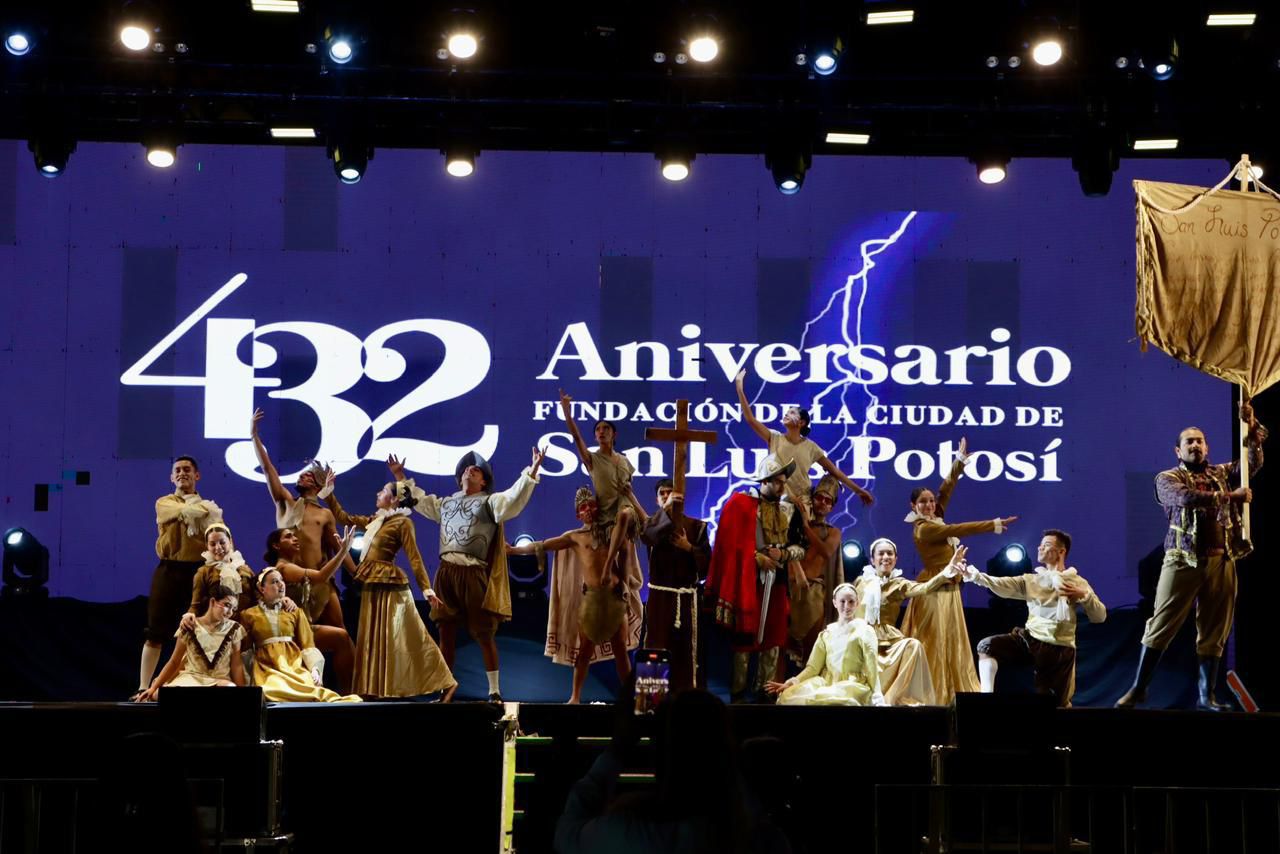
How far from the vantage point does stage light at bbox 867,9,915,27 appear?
8070 millimetres

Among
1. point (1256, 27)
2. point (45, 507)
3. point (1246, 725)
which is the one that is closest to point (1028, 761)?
point (1246, 725)

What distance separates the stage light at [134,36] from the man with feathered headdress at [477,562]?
3247 millimetres

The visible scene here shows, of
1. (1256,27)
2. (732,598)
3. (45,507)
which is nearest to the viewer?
(1256,27)

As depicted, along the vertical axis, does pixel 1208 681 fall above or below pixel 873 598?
below

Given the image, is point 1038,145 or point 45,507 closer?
point 1038,145

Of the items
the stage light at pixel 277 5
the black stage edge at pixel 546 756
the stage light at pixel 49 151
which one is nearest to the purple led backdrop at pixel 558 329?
the stage light at pixel 49 151

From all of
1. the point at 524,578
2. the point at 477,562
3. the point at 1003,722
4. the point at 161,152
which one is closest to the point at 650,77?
the point at 161,152

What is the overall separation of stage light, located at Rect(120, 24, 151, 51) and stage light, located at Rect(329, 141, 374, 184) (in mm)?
1346

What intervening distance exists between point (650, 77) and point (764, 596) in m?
3.32

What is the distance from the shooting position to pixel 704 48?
8312mm

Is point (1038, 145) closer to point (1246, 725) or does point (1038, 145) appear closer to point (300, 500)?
point (1246, 725)

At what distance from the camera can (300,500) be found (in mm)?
9914

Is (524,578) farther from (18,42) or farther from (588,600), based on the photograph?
(18,42)

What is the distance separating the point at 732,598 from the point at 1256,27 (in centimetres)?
448
